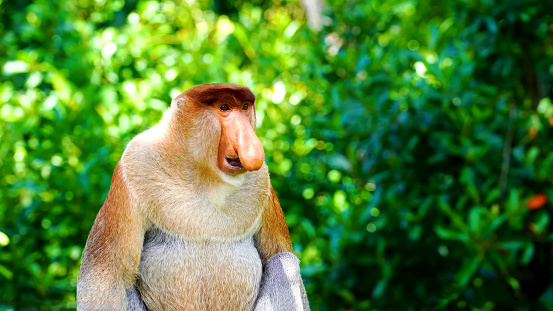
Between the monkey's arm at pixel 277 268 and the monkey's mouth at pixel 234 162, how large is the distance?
29 cm

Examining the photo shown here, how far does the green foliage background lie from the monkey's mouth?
1754 mm

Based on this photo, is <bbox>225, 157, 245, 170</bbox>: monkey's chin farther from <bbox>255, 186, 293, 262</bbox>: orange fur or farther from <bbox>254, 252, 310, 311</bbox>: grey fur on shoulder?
<bbox>254, 252, 310, 311</bbox>: grey fur on shoulder

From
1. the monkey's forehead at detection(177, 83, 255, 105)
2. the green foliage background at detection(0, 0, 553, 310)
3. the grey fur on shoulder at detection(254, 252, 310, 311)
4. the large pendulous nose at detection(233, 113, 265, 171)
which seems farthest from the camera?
the green foliage background at detection(0, 0, 553, 310)

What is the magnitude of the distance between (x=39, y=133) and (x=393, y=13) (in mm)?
2336

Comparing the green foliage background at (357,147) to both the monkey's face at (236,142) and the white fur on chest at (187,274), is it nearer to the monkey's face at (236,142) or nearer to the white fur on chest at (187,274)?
the white fur on chest at (187,274)

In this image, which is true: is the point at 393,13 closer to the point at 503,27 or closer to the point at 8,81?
the point at 503,27

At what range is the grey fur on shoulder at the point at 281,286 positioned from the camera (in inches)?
70.3

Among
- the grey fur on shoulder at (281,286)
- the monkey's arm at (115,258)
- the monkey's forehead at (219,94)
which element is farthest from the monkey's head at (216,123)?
the grey fur on shoulder at (281,286)

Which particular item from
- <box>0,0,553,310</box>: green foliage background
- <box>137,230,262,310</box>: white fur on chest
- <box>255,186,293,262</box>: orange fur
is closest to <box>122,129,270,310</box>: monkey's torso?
<box>137,230,262,310</box>: white fur on chest

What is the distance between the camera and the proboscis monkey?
64.0 inches

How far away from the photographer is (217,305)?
170cm

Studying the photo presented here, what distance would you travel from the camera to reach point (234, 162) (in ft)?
5.19

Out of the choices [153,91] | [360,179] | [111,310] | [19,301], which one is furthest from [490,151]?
[19,301]

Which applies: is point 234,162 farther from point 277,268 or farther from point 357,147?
point 357,147
